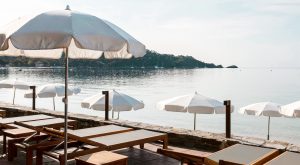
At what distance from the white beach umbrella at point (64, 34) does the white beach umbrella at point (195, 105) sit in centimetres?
678

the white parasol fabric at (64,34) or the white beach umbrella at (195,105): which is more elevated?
the white parasol fabric at (64,34)

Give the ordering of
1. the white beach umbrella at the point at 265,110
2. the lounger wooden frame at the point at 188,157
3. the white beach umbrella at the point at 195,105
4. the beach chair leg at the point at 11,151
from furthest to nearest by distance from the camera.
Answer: the white beach umbrella at the point at 265,110 → the white beach umbrella at the point at 195,105 → the beach chair leg at the point at 11,151 → the lounger wooden frame at the point at 188,157

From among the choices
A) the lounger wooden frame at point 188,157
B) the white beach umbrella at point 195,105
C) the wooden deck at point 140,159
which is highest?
the white beach umbrella at point 195,105

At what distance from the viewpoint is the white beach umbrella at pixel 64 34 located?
376 centimetres

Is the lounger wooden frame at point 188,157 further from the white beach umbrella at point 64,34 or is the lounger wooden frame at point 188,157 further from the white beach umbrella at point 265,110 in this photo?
the white beach umbrella at point 265,110

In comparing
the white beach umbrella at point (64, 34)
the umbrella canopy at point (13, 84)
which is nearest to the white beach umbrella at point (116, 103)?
the umbrella canopy at point (13, 84)

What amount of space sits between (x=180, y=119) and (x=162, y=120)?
9.64 ft


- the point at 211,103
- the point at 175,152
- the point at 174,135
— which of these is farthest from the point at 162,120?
the point at 175,152

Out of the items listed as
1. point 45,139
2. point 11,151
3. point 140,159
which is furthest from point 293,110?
point 11,151

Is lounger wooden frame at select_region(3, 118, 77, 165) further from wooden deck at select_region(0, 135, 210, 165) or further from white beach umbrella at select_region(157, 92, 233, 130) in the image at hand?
white beach umbrella at select_region(157, 92, 233, 130)

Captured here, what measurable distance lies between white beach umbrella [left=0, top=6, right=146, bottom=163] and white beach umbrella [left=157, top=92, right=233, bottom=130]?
678 centimetres

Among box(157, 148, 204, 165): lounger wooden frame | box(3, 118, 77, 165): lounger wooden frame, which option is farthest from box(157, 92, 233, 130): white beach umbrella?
box(157, 148, 204, 165): lounger wooden frame

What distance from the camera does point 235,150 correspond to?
5.25m

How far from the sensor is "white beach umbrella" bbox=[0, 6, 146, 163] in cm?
376
